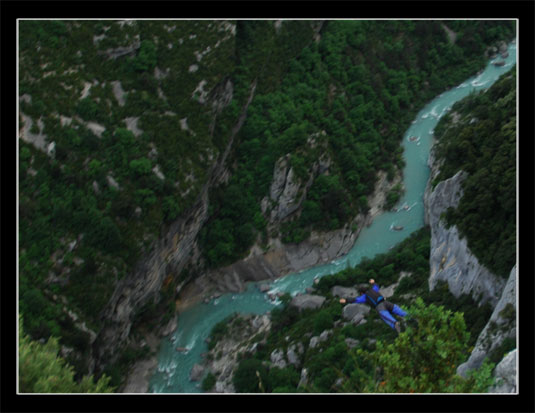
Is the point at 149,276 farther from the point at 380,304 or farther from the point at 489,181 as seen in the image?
the point at 489,181

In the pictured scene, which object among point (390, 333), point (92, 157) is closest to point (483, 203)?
point (390, 333)

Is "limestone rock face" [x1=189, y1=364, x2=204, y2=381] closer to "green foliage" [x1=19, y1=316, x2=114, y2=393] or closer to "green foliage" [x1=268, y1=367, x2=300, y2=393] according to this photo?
"green foliage" [x1=268, y1=367, x2=300, y2=393]

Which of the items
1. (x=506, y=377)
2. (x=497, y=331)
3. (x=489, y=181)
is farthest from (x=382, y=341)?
(x=506, y=377)

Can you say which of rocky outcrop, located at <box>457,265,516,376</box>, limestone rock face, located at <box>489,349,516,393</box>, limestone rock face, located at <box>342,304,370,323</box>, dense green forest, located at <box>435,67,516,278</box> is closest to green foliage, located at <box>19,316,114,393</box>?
rocky outcrop, located at <box>457,265,516,376</box>

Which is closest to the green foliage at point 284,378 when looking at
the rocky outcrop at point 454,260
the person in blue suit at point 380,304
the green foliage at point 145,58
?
the person in blue suit at point 380,304

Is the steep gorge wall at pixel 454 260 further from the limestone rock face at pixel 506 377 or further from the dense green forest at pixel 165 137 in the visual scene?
the limestone rock face at pixel 506 377
